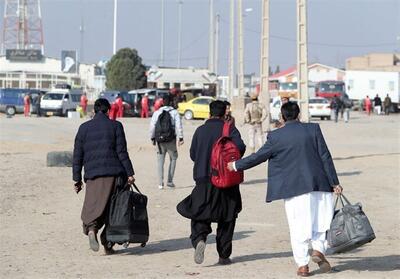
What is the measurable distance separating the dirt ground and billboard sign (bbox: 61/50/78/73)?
94991 mm

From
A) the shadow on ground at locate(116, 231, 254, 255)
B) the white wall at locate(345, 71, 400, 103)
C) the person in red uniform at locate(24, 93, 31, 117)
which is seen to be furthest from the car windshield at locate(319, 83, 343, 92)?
the shadow on ground at locate(116, 231, 254, 255)

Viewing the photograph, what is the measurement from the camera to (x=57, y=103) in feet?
188

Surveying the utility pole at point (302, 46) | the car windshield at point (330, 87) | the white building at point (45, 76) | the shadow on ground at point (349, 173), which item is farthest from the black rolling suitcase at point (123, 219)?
the white building at point (45, 76)

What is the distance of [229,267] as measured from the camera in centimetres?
930

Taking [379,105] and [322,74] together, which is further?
[322,74]

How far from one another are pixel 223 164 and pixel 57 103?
162 feet

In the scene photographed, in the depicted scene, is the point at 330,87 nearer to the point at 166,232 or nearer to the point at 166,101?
the point at 166,101

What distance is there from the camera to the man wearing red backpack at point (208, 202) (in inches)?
360

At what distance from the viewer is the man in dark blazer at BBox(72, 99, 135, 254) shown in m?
9.81

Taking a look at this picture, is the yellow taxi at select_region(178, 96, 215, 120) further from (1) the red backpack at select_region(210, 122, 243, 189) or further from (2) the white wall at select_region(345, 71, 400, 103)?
(1) the red backpack at select_region(210, 122, 243, 189)

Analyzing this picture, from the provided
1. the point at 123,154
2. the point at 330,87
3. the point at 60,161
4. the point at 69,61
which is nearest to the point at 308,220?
the point at 123,154

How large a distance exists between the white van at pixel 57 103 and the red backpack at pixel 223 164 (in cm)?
4900

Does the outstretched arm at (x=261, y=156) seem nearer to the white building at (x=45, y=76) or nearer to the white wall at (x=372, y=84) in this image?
the white wall at (x=372, y=84)

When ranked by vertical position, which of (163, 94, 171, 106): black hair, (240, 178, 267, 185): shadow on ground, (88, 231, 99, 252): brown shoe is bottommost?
(88, 231, 99, 252): brown shoe
